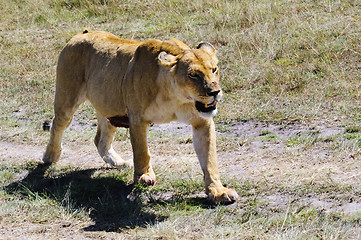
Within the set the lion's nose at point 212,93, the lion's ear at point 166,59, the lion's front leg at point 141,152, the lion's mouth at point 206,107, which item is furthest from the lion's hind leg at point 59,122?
the lion's nose at point 212,93

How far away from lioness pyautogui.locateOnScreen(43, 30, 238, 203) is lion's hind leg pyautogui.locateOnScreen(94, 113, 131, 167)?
1 centimetres

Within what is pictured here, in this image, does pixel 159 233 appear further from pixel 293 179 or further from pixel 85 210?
pixel 293 179

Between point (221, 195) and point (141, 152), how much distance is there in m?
0.88

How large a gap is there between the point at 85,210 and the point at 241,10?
671cm

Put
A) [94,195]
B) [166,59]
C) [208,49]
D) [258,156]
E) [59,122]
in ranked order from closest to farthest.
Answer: [166,59], [208,49], [94,195], [258,156], [59,122]

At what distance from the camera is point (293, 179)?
18.4 ft

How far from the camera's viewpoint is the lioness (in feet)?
16.4

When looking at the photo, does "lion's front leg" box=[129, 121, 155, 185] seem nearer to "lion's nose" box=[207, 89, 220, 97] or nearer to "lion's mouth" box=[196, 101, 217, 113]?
"lion's mouth" box=[196, 101, 217, 113]

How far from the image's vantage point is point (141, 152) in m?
5.56

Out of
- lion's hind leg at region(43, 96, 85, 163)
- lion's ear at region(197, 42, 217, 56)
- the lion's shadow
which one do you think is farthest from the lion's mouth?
lion's hind leg at region(43, 96, 85, 163)

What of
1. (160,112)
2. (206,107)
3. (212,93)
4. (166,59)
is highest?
(166,59)

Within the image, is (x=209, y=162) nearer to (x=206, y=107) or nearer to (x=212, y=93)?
(x=206, y=107)

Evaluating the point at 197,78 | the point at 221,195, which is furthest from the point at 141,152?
the point at 197,78

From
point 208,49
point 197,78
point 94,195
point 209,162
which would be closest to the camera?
point 197,78
